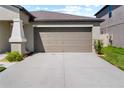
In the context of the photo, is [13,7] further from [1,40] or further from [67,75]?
[67,75]

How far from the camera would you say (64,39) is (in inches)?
709

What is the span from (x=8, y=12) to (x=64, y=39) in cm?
591

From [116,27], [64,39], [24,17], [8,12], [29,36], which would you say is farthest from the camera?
[116,27]

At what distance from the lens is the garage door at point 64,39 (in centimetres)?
1798

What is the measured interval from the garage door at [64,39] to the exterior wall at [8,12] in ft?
13.4

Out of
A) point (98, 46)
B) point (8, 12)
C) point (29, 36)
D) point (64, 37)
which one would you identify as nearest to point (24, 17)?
point (8, 12)

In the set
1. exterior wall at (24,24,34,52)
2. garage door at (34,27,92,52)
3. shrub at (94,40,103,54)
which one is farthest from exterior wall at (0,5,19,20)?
shrub at (94,40,103,54)

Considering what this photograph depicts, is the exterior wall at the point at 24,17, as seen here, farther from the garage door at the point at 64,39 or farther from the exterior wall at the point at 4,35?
the exterior wall at the point at 4,35

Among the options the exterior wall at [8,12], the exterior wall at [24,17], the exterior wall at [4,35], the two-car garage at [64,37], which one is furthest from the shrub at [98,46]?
the exterior wall at [4,35]

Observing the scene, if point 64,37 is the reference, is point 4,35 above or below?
above

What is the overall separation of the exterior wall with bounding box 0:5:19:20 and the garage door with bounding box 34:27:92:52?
4.09 meters

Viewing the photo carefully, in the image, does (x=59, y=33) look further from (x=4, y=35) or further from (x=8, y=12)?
(x=8, y=12)

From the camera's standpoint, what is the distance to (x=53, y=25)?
17766mm

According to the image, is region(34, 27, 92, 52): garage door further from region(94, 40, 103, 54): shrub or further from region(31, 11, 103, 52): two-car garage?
region(94, 40, 103, 54): shrub
